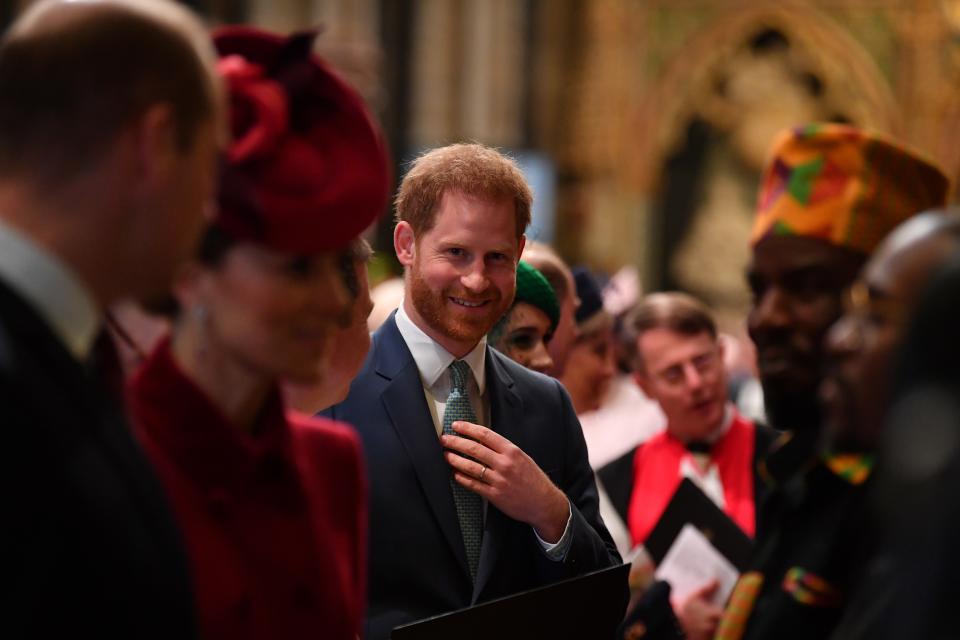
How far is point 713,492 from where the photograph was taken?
4230 millimetres

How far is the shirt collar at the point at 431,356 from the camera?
2.70m

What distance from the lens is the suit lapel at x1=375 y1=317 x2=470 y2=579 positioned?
8.31ft

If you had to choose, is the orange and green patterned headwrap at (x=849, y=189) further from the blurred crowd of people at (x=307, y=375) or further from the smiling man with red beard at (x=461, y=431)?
the smiling man with red beard at (x=461, y=431)

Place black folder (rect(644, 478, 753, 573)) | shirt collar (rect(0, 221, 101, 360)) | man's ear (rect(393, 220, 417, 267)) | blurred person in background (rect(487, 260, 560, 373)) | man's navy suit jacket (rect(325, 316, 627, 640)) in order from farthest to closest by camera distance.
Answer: black folder (rect(644, 478, 753, 573)) < blurred person in background (rect(487, 260, 560, 373)) < man's ear (rect(393, 220, 417, 267)) < man's navy suit jacket (rect(325, 316, 627, 640)) < shirt collar (rect(0, 221, 101, 360))

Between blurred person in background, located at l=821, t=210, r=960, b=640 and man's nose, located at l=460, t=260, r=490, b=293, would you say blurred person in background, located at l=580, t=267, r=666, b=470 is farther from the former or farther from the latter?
blurred person in background, located at l=821, t=210, r=960, b=640

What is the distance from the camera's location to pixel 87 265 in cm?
136

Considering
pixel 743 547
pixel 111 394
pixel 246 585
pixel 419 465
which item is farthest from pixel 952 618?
pixel 743 547

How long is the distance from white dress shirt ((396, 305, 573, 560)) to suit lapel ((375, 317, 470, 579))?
25 millimetres

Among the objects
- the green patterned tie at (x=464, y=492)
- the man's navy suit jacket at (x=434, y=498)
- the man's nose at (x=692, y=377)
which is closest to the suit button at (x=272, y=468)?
the man's navy suit jacket at (x=434, y=498)

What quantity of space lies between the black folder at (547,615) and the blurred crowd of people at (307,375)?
24 millimetres

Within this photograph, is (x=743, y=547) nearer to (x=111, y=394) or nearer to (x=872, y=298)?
(x=872, y=298)

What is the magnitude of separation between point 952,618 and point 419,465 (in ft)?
4.93

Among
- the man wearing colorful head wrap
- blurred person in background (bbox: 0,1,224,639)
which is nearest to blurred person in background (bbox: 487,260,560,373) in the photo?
the man wearing colorful head wrap

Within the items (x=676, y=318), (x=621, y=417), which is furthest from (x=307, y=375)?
(x=621, y=417)
